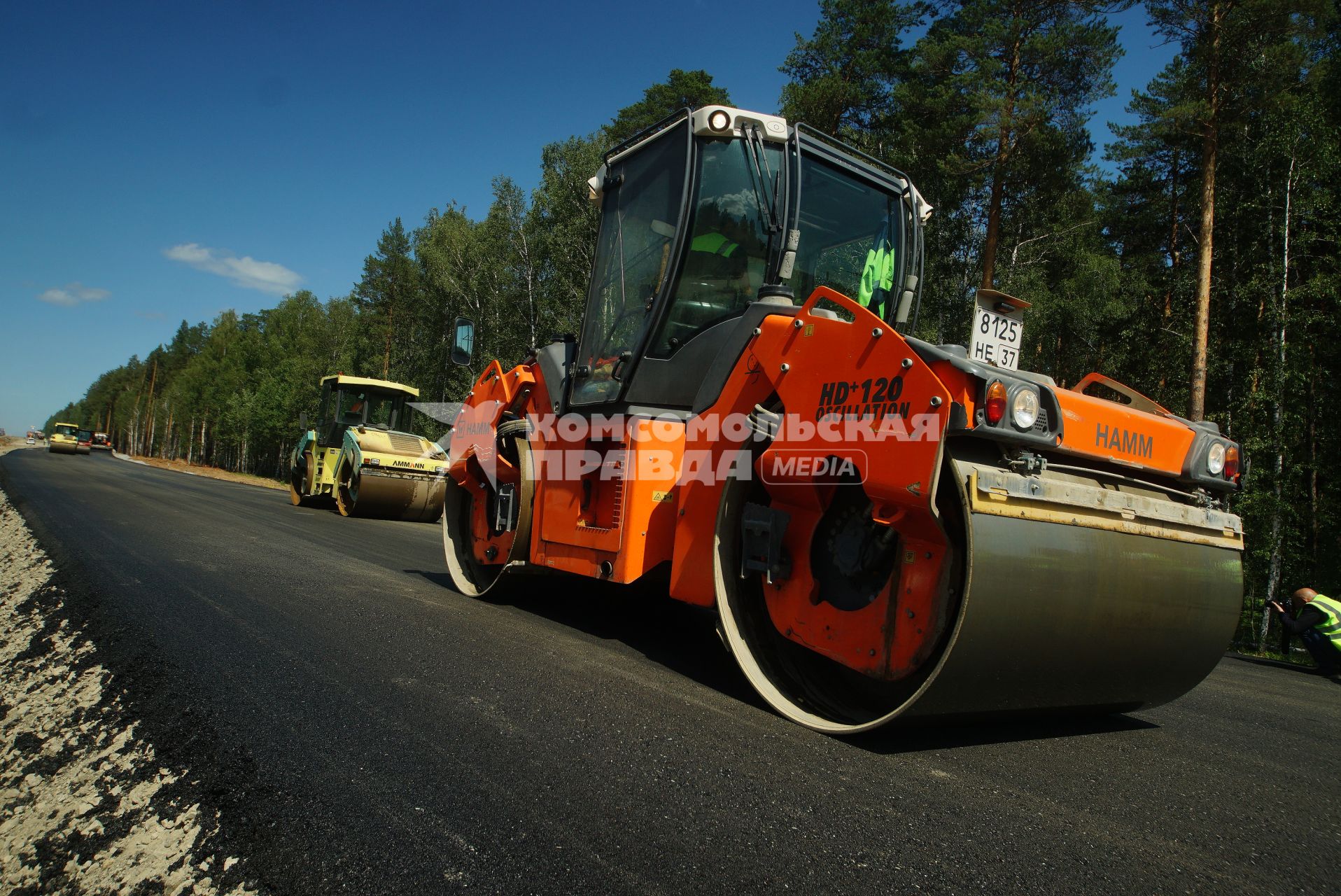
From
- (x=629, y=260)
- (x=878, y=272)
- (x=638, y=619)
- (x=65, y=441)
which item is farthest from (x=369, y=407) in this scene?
(x=65, y=441)

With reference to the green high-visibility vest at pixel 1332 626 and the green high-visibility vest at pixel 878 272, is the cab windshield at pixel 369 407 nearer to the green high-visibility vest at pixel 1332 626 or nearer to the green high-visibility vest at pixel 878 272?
the green high-visibility vest at pixel 878 272

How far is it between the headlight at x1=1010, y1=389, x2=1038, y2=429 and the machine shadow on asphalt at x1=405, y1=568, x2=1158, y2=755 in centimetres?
110

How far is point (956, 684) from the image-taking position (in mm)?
2484

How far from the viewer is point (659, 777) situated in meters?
2.42

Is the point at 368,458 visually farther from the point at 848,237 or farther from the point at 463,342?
the point at 848,237

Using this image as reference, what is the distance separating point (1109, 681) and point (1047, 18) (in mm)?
19525

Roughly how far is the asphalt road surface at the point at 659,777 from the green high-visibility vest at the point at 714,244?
6.93 feet

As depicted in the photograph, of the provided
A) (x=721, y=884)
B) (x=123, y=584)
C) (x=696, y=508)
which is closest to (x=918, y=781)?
(x=721, y=884)

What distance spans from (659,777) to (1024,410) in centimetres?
163

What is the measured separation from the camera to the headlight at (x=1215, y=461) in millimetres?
3104

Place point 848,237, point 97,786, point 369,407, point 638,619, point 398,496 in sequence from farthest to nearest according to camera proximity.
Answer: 1. point 369,407
2. point 398,496
3. point 638,619
4. point 848,237
5. point 97,786

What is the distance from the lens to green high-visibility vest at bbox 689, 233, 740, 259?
4.12 m

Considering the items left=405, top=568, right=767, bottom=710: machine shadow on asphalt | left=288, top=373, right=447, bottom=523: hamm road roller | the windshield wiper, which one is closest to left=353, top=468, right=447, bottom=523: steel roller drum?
left=288, top=373, right=447, bottom=523: hamm road roller

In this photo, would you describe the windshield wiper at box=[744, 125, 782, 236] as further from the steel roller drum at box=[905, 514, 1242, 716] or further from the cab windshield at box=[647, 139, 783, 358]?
the steel roller drum at box=[905, 514, 1242, 716]
